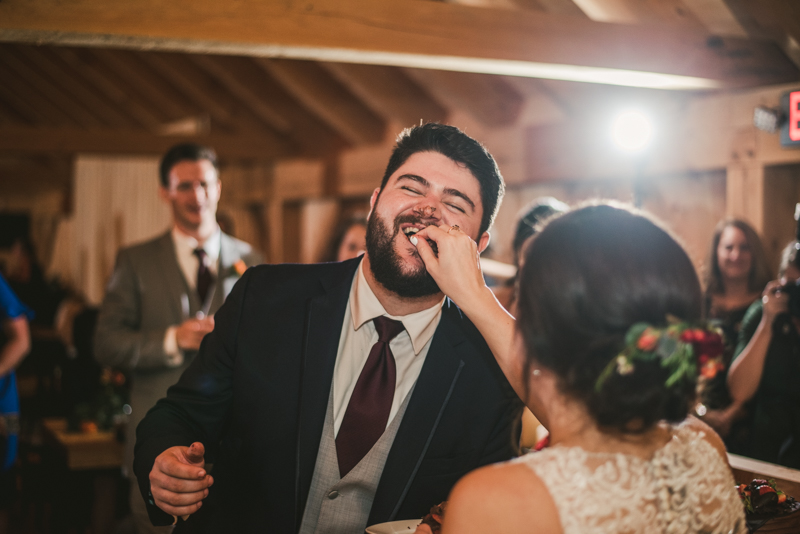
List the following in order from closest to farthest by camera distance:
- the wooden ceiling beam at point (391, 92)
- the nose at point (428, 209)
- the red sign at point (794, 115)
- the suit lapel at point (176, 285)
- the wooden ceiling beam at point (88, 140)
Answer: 1. the nose at point (428, 209)
2. the suit lapel at point (176, 285)
3. the red sign at point (794, 115)
4. the wooden ceiling beam at point (391, 92)
5. the wooden ceiling beam at point (88, 140)

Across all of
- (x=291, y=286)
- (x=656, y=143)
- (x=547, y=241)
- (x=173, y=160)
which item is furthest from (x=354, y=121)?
(x=547, y=241)

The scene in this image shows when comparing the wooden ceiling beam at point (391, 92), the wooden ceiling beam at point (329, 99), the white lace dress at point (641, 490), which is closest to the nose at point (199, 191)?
the white lace dress at point (641, 490)

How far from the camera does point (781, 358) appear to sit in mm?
3023

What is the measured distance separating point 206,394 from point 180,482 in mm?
310

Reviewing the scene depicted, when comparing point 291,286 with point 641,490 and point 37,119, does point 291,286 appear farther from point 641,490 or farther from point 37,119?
point 37,119

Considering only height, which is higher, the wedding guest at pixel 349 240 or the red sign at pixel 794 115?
the red sign at pixel 794 115

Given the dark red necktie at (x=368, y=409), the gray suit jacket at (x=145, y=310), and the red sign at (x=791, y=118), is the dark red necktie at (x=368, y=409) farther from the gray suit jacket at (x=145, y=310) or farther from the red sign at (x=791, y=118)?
the red sign at (x=791, y=118)

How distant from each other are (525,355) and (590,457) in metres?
0.19

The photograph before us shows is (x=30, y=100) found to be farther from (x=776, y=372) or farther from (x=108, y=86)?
(x=776, y=372)

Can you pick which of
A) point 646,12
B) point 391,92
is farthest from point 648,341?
point 391,92

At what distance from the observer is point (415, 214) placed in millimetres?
1693

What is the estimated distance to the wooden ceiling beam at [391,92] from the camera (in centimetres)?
618

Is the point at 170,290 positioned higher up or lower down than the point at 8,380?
higher up

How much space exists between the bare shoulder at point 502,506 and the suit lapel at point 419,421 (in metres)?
0.55
